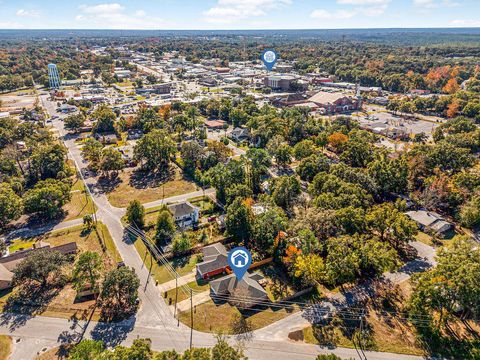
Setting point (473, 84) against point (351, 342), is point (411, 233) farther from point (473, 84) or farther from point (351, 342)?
point (473, 84)

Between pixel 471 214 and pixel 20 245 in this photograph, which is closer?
pixel 20 245

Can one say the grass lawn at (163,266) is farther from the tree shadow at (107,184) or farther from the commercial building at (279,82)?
the commercial building at (279,82)

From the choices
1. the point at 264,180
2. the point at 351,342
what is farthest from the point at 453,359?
the point at 264,180

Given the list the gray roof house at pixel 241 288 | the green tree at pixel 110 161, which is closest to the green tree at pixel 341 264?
the gray roof house at pixel 241 288

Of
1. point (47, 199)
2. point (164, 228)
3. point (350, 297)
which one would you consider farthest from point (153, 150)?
point (350, 297)

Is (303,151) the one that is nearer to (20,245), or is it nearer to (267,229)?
(267,229)

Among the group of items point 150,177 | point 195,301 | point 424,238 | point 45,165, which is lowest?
point 150,177

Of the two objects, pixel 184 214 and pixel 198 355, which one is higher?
pixel 198 355

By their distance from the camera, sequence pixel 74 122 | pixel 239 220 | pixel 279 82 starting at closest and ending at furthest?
pixel 239 220 → pixel 74 122 → pixel 279 82
